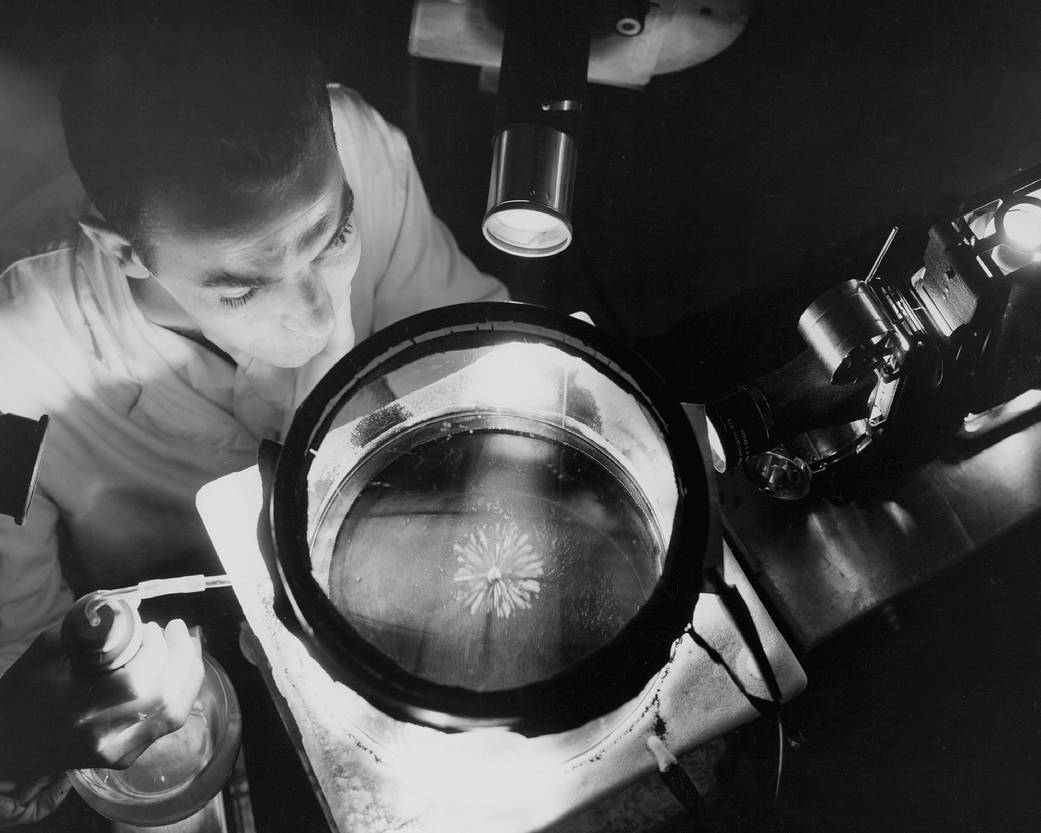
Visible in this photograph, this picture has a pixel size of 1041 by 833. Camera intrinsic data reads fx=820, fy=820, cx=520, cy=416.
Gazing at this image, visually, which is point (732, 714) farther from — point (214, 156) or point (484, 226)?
point (214, 156)

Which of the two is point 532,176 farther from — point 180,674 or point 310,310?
point 180,674

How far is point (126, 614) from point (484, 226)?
536 mm

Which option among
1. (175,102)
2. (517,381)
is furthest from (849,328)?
(175,102)

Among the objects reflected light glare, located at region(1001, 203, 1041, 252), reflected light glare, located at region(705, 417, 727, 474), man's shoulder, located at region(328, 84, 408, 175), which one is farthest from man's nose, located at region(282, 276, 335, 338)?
reflected light glare, located at region(1001, 203, 1041, 252)

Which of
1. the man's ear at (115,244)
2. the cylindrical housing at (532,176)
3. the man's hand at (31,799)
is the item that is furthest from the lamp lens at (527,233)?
the man's hand at (31,799)

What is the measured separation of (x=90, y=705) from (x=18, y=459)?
0.26 meters

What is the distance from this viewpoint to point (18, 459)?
83 centimetres

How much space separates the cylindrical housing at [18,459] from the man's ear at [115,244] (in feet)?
0.58

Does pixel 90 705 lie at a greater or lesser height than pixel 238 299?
lesser

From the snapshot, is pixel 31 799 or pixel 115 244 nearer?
pixel 115 244

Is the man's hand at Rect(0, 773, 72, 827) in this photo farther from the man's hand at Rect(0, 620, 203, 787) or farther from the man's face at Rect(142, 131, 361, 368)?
the man's face at Rect(142, 131, 361, 368)

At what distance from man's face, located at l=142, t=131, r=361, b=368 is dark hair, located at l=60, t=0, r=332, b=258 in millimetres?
21

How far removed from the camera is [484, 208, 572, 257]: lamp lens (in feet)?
3.01

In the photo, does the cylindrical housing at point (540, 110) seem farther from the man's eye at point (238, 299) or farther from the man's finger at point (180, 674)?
the man's finger at point (180, 674)
